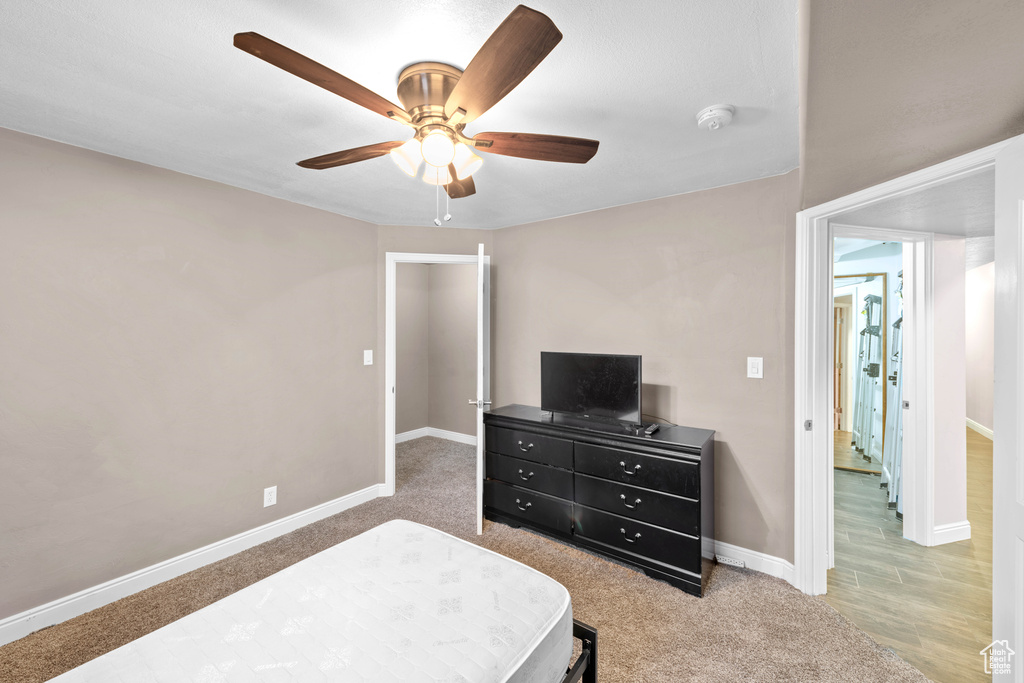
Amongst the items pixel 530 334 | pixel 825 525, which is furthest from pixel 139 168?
pixel 825 525

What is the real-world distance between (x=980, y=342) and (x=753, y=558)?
19.6 ft

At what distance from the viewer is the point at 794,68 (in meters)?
1.44

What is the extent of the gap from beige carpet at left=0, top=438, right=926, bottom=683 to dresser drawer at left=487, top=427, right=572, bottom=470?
1.79 ft

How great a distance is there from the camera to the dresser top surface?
243 centimetres

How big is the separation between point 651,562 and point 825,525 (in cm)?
95

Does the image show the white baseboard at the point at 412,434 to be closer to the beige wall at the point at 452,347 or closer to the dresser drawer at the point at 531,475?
the beige wall at the point at 452,347

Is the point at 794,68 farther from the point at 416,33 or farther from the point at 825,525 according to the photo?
the point at 825,525

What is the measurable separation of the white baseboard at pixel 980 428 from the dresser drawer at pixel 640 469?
20.6 feet

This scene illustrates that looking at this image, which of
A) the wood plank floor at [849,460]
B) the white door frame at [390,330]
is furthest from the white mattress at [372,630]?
the wood plank floor at [849,460]

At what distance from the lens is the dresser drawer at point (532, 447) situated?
280 cm

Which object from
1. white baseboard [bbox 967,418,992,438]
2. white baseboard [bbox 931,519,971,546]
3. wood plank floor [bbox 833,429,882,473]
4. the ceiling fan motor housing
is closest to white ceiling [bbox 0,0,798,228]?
the ceiling fan motor housing

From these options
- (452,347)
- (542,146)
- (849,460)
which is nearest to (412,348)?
(452,347)

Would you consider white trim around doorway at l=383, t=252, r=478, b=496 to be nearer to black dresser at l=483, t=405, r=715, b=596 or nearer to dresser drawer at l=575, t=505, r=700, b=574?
black dresser at l=483, t=405, r=715, b=596

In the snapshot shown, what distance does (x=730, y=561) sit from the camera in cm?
264
